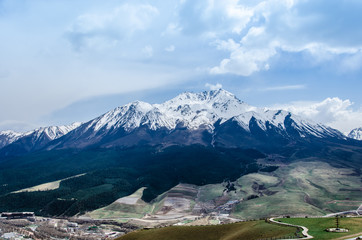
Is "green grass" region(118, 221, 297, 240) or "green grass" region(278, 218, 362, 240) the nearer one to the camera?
"green grass" region(278, 218, 362, 240)

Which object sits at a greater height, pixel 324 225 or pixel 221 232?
pixel 324 225

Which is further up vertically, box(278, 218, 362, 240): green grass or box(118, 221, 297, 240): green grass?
box(278, 218, 362, 240): green grass

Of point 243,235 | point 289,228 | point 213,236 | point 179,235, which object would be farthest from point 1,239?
point 289,228

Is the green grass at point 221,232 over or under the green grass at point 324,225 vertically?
under

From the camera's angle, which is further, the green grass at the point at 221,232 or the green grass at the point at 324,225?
the green grass at the point at 221,232

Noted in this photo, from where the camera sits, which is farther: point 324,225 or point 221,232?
A: point 221,232
